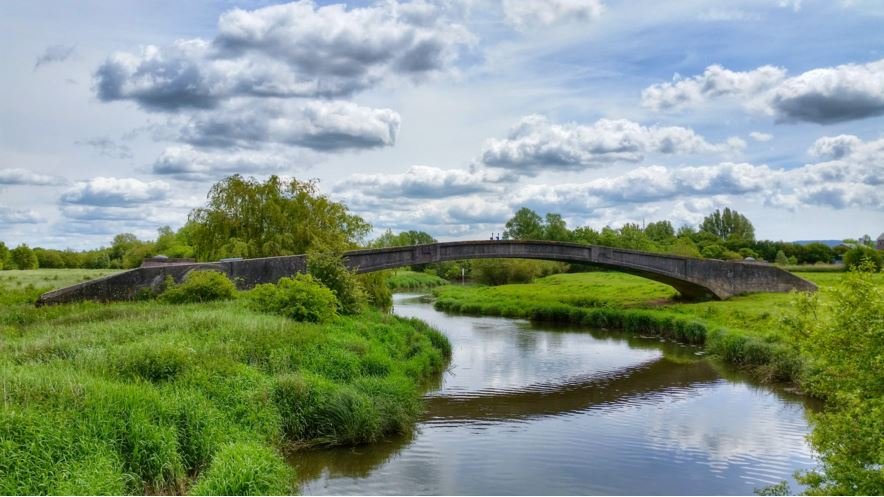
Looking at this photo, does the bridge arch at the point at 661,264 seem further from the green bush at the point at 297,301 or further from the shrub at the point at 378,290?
the green bush at the point at 297,301

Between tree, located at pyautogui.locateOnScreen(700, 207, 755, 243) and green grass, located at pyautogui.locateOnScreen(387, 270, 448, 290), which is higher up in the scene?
tree, located at pyautogui.locateOnScreen(700, 207, 755, 243)

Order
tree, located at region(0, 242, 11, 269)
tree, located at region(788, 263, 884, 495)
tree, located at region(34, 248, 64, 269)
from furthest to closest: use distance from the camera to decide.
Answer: tree, located at region(34, 248, 64, 269)
tree, located at region(0, 242, 11, 269)
tree, located at region(788, 263, 884, 495)

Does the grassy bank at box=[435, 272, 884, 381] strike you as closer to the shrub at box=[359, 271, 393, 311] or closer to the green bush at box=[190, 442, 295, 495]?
the green bush at box=[190, 442, 295, 495]

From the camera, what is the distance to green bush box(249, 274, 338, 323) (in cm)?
2167

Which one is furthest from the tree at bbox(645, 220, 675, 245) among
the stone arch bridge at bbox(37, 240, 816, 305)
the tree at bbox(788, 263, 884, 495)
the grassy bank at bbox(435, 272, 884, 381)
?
the tree at bbox(788, 263, 884, 495)

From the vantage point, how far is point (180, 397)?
12500 millimetres

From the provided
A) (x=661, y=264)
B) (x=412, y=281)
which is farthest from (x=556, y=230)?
(x=661, y=264)

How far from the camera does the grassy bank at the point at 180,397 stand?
32.6 feet

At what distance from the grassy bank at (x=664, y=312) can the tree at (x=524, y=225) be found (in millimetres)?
45313

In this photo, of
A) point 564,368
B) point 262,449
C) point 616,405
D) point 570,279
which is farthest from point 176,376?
point 570,279

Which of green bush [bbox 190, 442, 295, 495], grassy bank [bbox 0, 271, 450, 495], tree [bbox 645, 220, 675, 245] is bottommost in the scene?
green bush [bbox 190, 442, 295, 495]

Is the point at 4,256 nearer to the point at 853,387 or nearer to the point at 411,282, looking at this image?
the point at 411,282

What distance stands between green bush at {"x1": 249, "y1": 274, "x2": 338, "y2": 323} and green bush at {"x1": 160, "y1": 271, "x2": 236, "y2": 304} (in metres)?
3.30

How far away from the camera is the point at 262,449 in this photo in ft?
38.2
